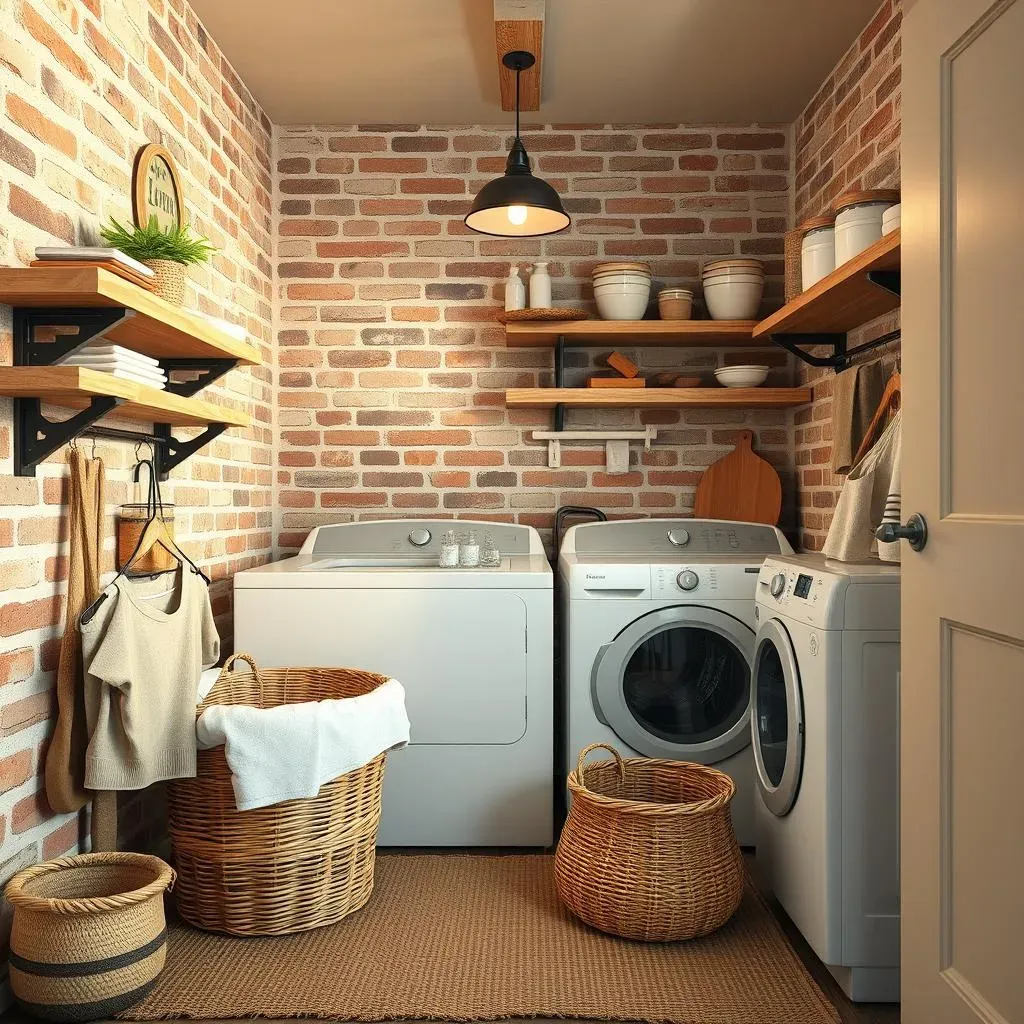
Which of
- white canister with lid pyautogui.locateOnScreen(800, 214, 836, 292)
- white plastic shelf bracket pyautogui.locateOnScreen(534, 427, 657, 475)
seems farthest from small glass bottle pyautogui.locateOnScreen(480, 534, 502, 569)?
white canister with lid pyautogui.locateOnScreen(800, 214, 836, 292)

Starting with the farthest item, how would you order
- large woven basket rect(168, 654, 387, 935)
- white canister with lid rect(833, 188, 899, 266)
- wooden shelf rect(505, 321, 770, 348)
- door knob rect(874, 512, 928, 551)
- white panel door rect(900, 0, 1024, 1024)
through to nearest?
wooden shelf rect(505, 321, 770, 348), white canister with lid rect(833, 188, 899, 266), large woven basket rect(168, 654, 387, 935), door knob rect(874, 512, 928, 551), white panel door rect(900, 0, 1024, 1024)

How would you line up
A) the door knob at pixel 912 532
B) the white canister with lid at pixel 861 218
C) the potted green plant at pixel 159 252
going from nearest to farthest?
the door knob at pixel 912 532 < the potted green plant at pixel 159 252 < the white canister with lid at pixel 861 218

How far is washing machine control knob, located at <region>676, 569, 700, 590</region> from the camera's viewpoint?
281 centimetres

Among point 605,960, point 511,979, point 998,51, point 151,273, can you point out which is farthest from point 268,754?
point 998,51

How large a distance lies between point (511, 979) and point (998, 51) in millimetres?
1866

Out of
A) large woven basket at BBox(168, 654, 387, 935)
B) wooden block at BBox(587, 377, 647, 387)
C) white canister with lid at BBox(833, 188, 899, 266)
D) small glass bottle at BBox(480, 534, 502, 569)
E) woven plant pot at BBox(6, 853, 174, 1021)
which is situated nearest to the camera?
woven plant pot at BBox(6, 853, 174, 1021)

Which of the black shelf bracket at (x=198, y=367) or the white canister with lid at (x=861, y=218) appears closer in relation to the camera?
the white canister with lid at (x=861, y=218)

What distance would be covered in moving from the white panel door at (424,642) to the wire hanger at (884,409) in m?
1.00

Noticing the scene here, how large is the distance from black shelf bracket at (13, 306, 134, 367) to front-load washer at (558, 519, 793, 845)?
1.47 meters

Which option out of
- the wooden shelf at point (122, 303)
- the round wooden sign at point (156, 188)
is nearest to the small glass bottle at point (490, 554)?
the wooden shelf at point (122, 303)

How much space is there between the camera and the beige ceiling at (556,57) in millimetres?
2711

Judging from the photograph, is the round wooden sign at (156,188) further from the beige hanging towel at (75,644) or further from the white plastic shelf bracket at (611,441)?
the white plastic shelf bracket at (611,441)

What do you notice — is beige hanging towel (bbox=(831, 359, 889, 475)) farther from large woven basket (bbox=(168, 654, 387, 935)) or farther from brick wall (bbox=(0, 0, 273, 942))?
brick wall (bbox=(0, 0, 273, 942))

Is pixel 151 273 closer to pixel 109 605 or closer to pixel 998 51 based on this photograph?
pixel 109 605
